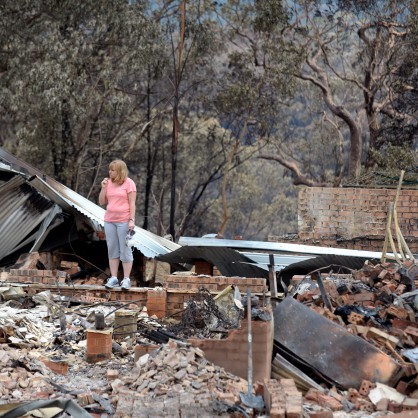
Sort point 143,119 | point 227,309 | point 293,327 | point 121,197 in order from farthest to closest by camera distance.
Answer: point 143,119 → point 121,197 → point 227,309 → point 293,327

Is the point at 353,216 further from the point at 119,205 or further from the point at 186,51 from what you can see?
the point at 186,51

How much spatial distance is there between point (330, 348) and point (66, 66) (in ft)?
57.1

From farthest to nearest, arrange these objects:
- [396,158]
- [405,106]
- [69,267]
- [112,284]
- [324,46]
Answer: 1. [324,46]
2. [405,106]
3. [396,158]
4. [69,267]
5. [112,284]

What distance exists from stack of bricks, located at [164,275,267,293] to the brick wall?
804 centimetres

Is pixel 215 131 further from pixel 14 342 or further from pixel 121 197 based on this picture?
pixel 14 342

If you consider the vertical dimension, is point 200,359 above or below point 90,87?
below

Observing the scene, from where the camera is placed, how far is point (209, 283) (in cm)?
1014

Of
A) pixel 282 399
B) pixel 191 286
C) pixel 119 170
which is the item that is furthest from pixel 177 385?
pixel 119 170

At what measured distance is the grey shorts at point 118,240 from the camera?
428 inches

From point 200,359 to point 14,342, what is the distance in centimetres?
195

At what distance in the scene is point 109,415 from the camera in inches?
255

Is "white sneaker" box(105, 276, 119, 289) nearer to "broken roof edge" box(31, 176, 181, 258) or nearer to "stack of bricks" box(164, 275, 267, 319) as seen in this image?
"stack of bricks" box(164, 275, 267, 319)

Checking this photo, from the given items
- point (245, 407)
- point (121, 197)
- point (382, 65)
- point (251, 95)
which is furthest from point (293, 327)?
point (382, 65)

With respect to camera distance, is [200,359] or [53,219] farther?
[53,219]
